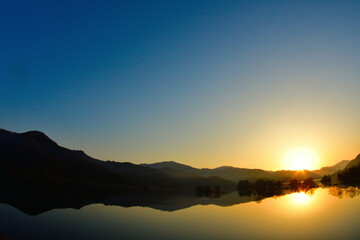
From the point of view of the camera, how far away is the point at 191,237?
45188 millimetres

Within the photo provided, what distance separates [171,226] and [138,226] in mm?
6394

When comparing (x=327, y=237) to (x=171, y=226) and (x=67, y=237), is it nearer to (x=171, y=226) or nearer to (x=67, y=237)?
(x=171, y=226)

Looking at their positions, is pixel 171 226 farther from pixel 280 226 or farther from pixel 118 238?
pixel 280 226

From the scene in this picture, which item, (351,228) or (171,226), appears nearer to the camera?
(351,228)

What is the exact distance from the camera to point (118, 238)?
1774 inches

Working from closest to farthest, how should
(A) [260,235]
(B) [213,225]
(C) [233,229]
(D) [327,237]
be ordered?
1. (D) [327,237]
2. (A) [260,235]
3. (C) [233,229]
4. (B) [213,225]

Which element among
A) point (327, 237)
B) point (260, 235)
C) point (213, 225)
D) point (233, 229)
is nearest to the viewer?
point (327, 237)

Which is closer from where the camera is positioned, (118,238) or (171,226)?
(118,238)

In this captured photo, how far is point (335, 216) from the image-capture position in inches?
2267

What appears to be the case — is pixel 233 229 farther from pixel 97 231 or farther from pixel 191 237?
pixel 97 231

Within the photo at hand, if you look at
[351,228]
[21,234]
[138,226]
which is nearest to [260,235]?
[351,228]

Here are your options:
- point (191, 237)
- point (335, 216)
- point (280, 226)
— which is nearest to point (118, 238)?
point (191, 237)

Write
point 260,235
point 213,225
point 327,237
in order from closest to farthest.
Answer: point 327,237 < point 260,235 < point 213,225

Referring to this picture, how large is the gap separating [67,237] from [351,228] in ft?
139
